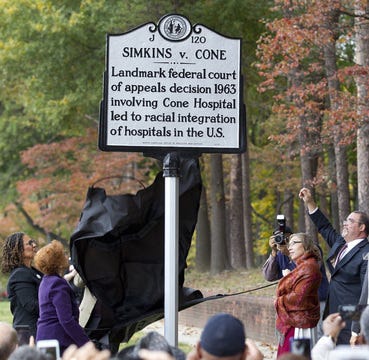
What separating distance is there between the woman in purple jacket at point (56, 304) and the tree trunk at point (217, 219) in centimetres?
2184

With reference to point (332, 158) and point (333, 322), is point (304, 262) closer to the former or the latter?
point (333, 322)

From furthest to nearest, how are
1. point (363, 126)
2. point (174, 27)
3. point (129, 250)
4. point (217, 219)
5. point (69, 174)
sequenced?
point (69, 174), point (217, 219), point (363, 126), point (129, 250), point (174, 27)

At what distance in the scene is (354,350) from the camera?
14.8 feet

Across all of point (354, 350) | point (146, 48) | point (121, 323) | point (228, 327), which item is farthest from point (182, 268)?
point (354, 350)

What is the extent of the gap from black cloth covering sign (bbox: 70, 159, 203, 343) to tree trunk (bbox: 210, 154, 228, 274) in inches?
833

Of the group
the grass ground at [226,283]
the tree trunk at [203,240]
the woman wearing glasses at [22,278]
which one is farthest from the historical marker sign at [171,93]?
the tree trunk at [203,240]

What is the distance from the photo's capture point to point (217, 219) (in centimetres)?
3172

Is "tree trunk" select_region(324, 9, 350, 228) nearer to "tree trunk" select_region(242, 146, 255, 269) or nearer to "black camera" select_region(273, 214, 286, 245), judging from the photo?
"black camera" select_region(273, 214, 286, 245)

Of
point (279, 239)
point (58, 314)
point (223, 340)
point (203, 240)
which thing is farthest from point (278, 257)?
point (203, 240)

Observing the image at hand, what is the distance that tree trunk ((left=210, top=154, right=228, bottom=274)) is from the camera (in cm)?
3075

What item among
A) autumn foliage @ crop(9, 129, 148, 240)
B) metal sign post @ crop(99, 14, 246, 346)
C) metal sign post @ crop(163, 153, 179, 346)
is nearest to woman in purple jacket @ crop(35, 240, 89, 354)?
metal sign post @ crop(163, 153, 179, 346)

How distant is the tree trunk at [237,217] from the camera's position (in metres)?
30.2

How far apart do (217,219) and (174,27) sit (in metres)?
23.4

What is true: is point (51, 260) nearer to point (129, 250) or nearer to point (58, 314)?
point (58, 314)
